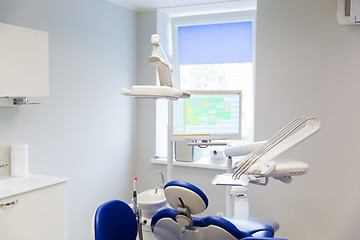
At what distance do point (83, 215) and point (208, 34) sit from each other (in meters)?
2.23

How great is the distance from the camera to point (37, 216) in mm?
2363

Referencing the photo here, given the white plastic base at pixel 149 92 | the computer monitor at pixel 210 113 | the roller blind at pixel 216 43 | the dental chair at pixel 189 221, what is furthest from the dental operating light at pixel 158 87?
the roller blind at pixel 216 43

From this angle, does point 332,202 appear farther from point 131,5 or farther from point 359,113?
point 131,5

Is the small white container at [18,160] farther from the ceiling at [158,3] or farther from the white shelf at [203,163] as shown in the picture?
the ceiling at [158,3]

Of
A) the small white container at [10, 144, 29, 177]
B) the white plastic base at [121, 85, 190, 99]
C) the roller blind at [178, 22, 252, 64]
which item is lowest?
the small white container at [10, 144, 29, 177]

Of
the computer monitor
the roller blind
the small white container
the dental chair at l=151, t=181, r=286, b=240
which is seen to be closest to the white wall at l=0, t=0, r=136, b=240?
the small white container

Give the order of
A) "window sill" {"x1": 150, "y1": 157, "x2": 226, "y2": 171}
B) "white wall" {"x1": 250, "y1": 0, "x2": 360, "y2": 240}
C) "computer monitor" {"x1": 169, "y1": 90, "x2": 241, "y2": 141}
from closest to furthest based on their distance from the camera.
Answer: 1. "white wall" {"x1": 250, "y1": 0, "x2": 360, "y2": 240}
2. "computer monitor" {"x1": 169, "y1": 90, "x2": 241, "y2": 141}
3. "window sill" {"x1": 150, "y1": 157, "x2": 226, "y2": 171}

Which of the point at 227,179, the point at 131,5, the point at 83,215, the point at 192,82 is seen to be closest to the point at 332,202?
the point at 227,179

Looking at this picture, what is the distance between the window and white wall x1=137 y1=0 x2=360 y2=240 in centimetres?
43

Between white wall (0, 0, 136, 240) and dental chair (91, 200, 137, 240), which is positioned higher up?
white wall (0, 0, 136, 240)

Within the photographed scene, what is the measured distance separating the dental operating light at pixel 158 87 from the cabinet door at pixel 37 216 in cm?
102

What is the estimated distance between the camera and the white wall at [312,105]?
3084 millimetres

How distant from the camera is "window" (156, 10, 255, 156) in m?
3.80

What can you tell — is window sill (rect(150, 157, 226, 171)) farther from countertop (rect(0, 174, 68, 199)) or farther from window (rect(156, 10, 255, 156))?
countertop (rect(0, 174, 68, 199))
